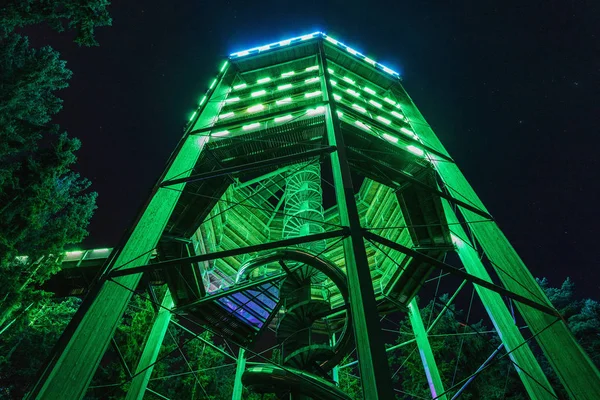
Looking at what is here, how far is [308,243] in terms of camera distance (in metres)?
12.5

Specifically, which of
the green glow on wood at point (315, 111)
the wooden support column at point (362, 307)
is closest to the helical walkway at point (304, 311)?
the wooden support column at point (362, 307)

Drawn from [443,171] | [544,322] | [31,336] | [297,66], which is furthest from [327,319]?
[31,336]

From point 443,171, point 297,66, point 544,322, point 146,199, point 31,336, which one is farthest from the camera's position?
point 31,336

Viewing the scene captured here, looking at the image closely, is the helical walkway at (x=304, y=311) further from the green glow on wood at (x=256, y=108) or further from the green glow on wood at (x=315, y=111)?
the green glow on wood at (x=256, y=108)

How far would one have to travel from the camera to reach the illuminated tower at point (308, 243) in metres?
5.62

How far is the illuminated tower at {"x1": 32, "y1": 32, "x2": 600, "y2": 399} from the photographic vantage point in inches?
221

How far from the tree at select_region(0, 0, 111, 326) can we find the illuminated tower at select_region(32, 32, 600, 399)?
520 cm

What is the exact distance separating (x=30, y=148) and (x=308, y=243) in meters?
12.2

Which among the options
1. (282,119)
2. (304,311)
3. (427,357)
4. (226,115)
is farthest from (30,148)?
(427,357)

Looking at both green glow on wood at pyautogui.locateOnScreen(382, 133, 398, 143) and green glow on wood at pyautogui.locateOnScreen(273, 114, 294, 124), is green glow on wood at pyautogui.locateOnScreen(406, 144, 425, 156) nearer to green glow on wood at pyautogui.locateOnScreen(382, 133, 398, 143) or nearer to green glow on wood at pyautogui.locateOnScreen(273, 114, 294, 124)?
green glow on wood at pyautogui.locateOnScreen(382, 133, 398, 143)

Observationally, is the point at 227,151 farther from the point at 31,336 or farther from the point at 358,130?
the point at 31,336

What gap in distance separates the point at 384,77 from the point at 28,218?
56.5ft

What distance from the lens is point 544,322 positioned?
653 cm

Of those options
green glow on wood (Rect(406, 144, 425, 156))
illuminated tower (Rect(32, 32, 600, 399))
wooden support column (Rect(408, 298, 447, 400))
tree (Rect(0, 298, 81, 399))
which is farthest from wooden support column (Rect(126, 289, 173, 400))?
tree (Rect(0, 298, 81, 399))
